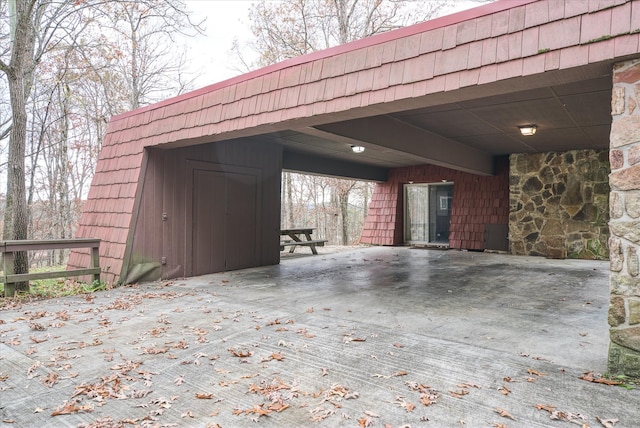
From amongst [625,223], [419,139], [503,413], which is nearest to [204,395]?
[503,413]

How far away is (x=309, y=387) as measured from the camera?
2.29 meters

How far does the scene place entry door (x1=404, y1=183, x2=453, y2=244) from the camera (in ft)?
39.7

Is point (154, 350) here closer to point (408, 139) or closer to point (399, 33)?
point (399, 33)

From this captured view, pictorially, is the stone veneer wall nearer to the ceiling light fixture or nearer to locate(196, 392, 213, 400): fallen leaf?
the ceiling light fixture

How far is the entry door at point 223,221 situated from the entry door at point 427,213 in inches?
263

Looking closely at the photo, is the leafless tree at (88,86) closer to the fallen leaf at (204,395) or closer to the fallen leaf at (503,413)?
the fallen leaf at (204,395)

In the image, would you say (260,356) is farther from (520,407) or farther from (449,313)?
(449,313)

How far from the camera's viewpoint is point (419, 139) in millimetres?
6414

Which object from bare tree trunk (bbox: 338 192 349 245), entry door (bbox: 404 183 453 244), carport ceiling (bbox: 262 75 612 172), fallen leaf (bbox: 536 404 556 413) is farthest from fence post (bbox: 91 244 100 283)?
bare tree trunk (bbox: 338 192 349 245)

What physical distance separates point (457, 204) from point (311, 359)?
942 centimetres

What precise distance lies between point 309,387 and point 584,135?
6.93 meters

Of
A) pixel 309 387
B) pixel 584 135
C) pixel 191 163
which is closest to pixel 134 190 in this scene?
pixel 191 163

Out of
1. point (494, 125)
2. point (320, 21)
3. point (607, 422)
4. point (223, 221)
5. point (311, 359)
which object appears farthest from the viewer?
point (320, 21)

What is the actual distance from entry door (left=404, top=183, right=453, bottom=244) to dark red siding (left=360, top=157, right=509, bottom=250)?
0.34m
